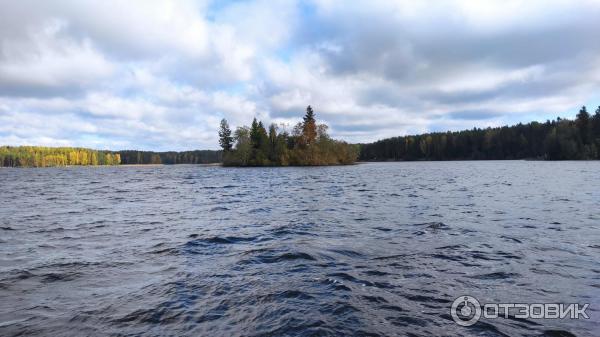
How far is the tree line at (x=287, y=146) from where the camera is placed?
12275 cm

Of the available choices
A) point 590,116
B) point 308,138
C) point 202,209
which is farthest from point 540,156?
point 202,209

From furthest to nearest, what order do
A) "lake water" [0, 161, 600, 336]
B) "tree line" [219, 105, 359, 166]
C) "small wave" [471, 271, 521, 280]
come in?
"tree line" [219, 105, 359, 166] < "small wave" [471, 271, 521, 280] < "lake water" [0, 161, 600, 336]

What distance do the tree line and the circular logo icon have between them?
4492 inches

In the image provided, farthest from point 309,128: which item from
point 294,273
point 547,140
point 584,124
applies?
point 294,273

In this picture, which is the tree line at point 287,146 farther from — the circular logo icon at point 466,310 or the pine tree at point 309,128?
the circular logo icon at point 466,310

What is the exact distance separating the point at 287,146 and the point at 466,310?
122 meters

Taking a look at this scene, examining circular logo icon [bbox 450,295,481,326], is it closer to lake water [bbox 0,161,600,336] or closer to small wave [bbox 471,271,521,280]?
lake water [bbox 0,161,600,336]

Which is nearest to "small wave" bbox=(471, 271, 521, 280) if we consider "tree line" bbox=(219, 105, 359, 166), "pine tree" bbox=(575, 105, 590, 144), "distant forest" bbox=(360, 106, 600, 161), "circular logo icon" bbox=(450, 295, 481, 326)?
"circular logo icon" bbox=(450, 295, 481, 326)

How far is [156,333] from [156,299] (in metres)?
1.63

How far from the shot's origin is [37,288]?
8906mm

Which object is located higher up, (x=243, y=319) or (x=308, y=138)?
(x=308, y=138)

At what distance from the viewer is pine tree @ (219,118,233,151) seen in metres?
141

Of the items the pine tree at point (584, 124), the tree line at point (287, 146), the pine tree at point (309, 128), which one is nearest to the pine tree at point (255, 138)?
the tree line at point (287, 146)

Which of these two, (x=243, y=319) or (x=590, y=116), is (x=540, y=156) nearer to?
(x=590, y=116)
